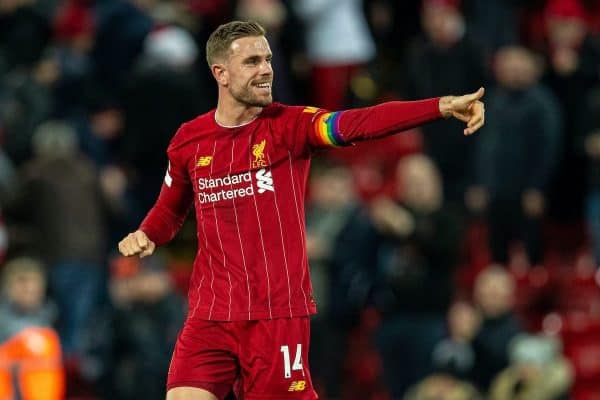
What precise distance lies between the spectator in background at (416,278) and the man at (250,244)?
15.7ft

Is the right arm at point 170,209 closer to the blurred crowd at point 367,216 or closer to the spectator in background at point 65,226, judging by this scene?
the blurred crowd at point 367,216

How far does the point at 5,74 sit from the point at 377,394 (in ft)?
16.5

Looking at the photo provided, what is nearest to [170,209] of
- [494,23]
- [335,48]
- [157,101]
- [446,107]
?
[446,107]

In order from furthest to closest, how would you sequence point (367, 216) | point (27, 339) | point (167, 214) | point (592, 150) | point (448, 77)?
point (448, 77)
point (592, 150)
point (367, 216)
point (27, 339)
point (167, 214)

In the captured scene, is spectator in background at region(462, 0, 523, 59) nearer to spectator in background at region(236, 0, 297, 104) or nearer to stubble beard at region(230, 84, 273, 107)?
spectator in background at region(236, 0, 297, 104)

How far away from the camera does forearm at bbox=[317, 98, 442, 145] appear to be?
251 inches

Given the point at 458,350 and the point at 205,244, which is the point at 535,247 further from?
the point at 205,244

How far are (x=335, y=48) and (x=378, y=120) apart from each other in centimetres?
792

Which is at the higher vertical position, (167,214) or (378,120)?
(378,120)

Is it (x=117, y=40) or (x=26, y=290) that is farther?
(x=117, y=40)

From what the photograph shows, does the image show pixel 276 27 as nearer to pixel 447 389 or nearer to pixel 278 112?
pixel 447 389

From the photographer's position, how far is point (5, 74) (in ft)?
48.3

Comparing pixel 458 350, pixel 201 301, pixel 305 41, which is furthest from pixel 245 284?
pixel 305 41

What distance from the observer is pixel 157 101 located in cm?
1295
